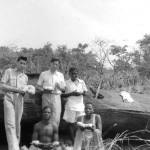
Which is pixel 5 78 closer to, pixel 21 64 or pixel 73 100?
pixel 21 64

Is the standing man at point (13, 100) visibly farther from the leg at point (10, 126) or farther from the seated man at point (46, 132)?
the seated man at point (46, 132)

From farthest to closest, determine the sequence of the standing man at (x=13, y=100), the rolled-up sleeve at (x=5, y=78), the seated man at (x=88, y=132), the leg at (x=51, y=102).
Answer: the leg at (x=51, y=102) → the rolled-up sleeve at (x=5, y=78) → the standing man at (x=13, y=100) → the seated man at (x=88, y=132)

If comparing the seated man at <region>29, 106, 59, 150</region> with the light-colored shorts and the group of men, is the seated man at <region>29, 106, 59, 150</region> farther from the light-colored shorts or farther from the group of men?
the light-colored shorts

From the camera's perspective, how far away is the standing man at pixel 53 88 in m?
5.16

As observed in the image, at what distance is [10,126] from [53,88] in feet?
3.25

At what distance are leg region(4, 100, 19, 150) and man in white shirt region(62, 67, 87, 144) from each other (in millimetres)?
966

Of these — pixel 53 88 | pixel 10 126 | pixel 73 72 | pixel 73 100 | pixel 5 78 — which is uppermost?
pixel 73 72

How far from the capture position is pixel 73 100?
5.31 metres

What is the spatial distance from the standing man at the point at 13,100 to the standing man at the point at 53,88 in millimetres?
381

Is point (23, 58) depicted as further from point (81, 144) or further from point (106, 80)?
point (106, 80)

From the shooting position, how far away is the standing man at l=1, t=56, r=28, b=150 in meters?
4.66

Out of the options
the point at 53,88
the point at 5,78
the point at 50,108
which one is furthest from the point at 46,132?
the point at 5,78

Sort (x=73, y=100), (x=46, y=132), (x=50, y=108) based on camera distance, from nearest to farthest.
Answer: (x=46, y=132), (x=50, y=108), (x=73, y=100)

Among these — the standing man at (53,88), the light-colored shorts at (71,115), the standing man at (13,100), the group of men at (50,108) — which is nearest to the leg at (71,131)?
the group of men at (50,108)
